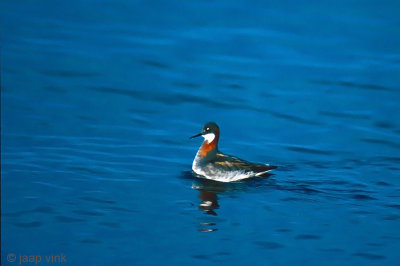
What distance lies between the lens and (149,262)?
12.7 m

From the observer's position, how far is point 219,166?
16.9 meters

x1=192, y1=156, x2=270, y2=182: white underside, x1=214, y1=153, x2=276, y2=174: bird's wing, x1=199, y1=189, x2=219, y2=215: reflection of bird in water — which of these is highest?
x1=214, y1=153, x2=276, y2=174: bird's wing

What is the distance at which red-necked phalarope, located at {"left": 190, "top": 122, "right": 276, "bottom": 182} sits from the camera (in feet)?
54.8

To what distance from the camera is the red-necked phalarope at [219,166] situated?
16703mm

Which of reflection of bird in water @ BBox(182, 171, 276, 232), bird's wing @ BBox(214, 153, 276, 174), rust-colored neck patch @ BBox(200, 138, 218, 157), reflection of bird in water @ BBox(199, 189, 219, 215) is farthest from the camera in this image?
rust-colored neck patch @ BBox(200, 138, 218, 157)

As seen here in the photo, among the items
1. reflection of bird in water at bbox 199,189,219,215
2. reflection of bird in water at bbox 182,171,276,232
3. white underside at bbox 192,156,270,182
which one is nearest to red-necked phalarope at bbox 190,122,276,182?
white underside at bbox 192,156,270,182

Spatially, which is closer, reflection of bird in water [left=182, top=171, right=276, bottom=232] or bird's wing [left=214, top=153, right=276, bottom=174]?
reflection of bird in water [left=182, top=171, right=276, bottom=232]

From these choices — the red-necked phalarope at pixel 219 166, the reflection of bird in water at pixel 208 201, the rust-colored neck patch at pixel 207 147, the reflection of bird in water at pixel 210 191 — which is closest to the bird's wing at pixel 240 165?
the red-necked phalarope at pixel 219 166

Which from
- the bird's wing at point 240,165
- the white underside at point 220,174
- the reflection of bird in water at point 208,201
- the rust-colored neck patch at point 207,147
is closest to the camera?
the reflection of bird in water at point 208,201

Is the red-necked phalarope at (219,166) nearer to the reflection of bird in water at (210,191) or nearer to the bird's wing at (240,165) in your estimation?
the bird's wing at (240,165)

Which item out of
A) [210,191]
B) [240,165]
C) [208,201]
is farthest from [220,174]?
[208,201]

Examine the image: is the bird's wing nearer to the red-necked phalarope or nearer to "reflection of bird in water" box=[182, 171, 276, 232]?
the red-necked phalarope

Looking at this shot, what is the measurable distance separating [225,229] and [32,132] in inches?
288

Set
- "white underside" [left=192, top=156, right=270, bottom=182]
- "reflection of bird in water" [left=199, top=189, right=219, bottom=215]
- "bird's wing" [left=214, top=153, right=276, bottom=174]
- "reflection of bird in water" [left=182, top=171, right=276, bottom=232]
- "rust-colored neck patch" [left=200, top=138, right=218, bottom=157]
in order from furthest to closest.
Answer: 1. "rust-colored neck patch" [left=200, top=138, right=218, bottom=157]
2. "white underside" [left=192, top=156, right=270, bottom=182]
3. "bird's wing" [left=214, top=153, right=276, bottom=174]
4. "reflection of bird in water" [left=199, top=189, right=219, bottom=215]
5. "reflection of bird in water" [left=182, top=171, right=276, bottom=232]
